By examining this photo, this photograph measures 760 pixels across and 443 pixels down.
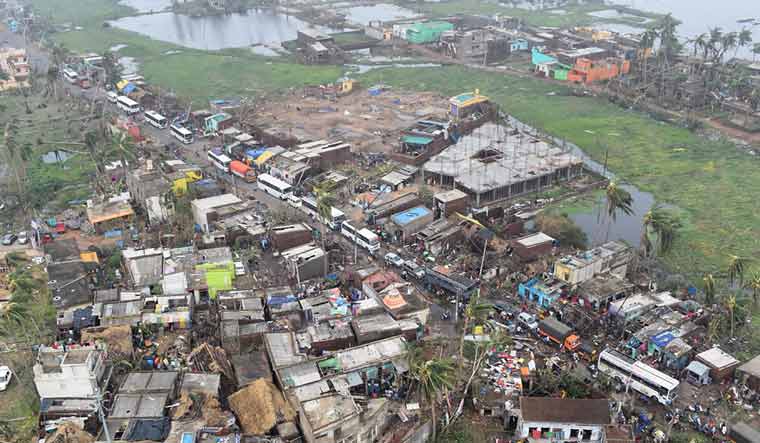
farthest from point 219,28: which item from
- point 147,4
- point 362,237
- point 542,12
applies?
point 362,237

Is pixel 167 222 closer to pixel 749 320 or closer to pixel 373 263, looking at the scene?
pixel 373 263

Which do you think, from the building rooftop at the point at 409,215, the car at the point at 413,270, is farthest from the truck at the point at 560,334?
the building rooftop at the point at 409,215

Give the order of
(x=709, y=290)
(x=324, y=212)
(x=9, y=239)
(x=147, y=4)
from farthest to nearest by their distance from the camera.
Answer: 1. (x=147, y=4)
2. (x=9, y=239)
3. (x=324, y=212)
4. (x=709, y=290)

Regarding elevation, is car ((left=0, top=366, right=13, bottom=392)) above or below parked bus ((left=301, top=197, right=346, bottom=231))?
below

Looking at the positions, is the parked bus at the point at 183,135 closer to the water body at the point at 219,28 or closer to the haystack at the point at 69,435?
the haystack at the point at 69,435

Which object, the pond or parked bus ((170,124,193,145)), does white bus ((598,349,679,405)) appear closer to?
parked bus ((170,124,193,145))

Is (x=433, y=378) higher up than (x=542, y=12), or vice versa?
(x=542, y=12)

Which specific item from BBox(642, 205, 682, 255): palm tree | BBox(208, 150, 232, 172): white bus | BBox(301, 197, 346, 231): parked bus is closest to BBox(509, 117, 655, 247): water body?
BBox(642, 205, 682, 255): palm tree

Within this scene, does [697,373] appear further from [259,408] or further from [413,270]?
[259,408]
